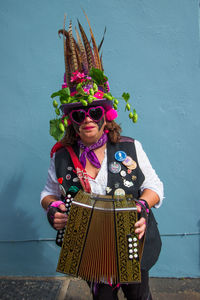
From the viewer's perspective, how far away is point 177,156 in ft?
8.21

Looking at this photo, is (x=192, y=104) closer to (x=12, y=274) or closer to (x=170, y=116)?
(x=170, y=116)

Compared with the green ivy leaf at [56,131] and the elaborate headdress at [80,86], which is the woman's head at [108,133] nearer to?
the elaborate headdress at [80,86]

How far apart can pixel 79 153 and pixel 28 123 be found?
125 cm

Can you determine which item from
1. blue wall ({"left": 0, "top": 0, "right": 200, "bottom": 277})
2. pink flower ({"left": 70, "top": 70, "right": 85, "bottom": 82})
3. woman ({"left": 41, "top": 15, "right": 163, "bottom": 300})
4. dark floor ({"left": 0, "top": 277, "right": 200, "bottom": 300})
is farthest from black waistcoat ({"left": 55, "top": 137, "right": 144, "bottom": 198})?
dark floor ({"left": 0, "top": 277, "right": 200, "bottom": 300})

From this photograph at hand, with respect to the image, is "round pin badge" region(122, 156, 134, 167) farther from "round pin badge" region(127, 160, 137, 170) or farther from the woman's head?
the woman's head

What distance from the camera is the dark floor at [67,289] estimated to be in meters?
2.32

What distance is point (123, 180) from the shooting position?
5.03 ft

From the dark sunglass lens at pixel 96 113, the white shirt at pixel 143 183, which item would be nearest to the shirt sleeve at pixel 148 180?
the white shirt at pixel 143 183

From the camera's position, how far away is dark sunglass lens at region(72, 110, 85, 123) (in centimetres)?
149

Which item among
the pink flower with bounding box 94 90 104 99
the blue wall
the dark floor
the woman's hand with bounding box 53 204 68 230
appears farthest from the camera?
the blue wall

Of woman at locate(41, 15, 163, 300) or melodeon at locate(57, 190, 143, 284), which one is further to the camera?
woman at locate(41, 15, 163, 300)

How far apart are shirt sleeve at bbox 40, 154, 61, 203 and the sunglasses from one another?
1.39ft

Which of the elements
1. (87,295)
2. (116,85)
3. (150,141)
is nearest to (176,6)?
(116,85)

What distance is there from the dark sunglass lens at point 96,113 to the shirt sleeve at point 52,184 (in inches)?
20.2
